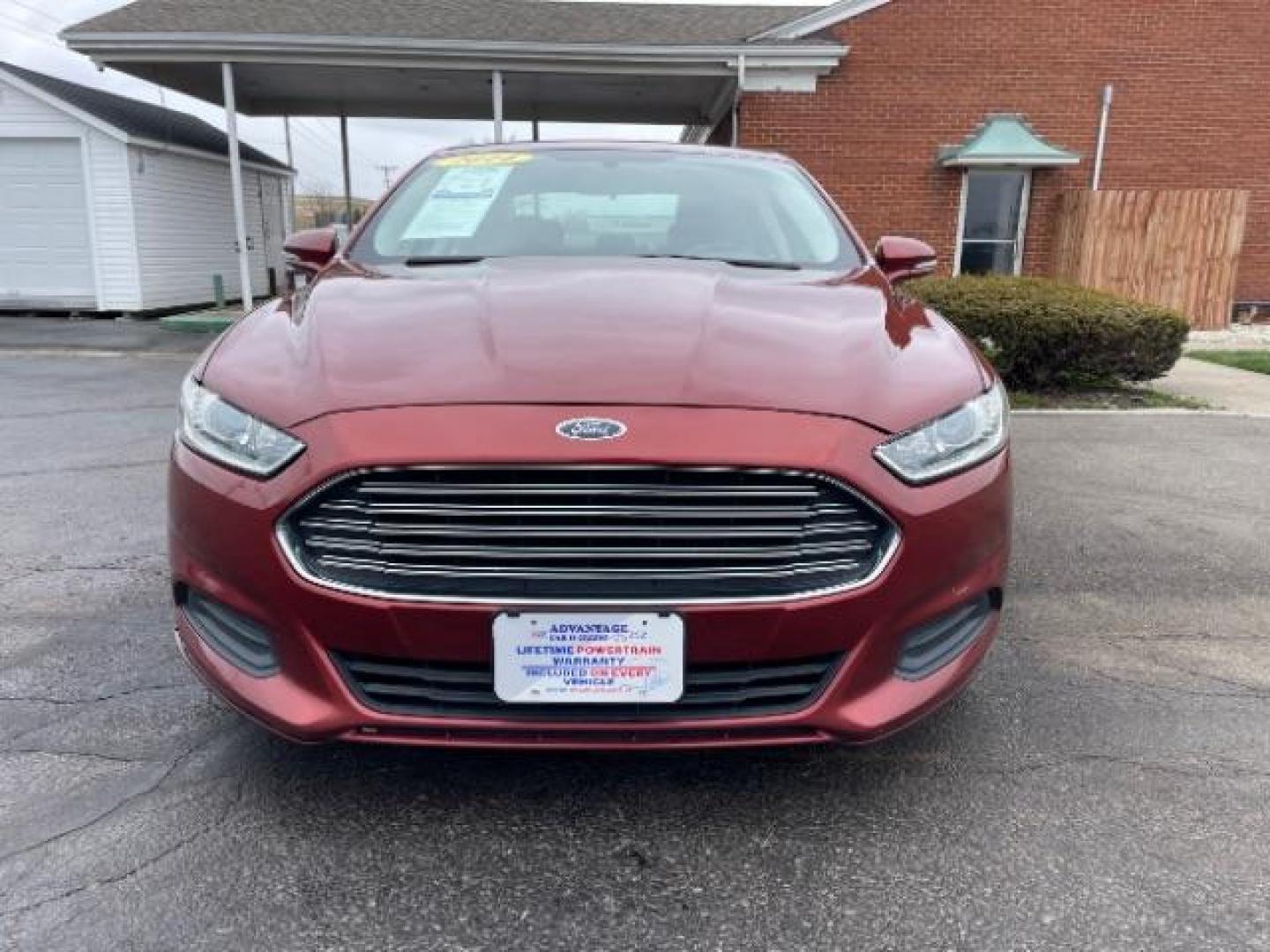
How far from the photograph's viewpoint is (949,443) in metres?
2.09

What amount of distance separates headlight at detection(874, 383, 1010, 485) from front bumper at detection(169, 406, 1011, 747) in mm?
33

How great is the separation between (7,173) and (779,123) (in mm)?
10761

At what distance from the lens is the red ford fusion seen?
1879mm

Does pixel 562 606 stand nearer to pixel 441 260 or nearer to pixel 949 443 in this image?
pixel 949 443

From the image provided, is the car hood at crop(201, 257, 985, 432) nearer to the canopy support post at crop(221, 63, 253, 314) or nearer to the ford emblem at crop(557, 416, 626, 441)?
the ford emblem at crop(557, 416, 626, 441)

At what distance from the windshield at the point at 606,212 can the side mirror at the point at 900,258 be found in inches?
6.2

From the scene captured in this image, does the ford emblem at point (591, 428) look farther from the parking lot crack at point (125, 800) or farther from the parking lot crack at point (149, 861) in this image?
the parking lot crack at point (125, 800)

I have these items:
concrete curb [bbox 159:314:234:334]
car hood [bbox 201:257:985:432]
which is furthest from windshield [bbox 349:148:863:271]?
concrete curb [bbox 159:314:234:334]

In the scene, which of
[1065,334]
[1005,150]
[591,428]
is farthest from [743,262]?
[1005,150]

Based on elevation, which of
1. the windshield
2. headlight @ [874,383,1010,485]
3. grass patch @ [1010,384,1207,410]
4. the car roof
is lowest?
grass patch @ [1010,384,1207,410]

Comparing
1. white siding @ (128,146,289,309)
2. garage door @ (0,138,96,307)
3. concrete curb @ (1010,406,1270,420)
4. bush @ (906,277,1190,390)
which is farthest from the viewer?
white siding @ (128,146,289,309)

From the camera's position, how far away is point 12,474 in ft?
17.3

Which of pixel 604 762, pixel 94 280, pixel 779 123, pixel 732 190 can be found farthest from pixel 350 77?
pixel 604 762

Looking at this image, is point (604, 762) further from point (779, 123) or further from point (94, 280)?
point (94, 280)
